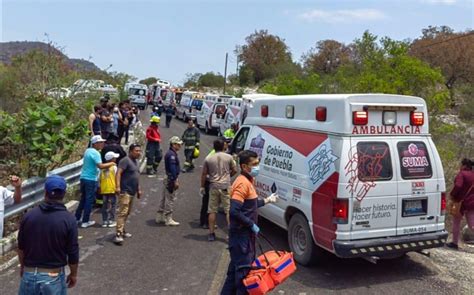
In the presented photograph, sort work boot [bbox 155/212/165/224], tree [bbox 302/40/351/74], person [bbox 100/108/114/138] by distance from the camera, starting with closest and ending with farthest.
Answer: work boot [bbox 155/212/165/224] < person [bbox 100/108/114/138] < tree [bbox 302/40/351/74]

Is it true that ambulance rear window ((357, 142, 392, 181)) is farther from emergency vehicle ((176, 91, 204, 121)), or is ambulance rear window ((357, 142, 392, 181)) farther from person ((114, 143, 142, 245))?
emergency vehicle ((176, 91, 204, 121))

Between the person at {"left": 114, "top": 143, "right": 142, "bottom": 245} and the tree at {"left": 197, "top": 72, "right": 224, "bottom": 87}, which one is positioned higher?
the tree at {"left": 197, "top": 72, "right": 224, "bottom": 87}

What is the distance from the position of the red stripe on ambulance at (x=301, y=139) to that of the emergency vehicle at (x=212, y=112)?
1809 centimetres

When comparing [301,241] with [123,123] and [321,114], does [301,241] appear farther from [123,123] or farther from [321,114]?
[123,123]

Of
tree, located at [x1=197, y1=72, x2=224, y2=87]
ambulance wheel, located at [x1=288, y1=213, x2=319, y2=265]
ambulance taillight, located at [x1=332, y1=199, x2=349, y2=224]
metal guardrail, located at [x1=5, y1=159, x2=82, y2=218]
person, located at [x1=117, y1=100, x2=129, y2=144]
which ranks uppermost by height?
tree, located at [x1=197, y1=72, x2=224, y2=87]

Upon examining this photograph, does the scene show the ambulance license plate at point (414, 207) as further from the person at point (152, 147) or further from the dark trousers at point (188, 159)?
the dark trousers at point (188, 159)

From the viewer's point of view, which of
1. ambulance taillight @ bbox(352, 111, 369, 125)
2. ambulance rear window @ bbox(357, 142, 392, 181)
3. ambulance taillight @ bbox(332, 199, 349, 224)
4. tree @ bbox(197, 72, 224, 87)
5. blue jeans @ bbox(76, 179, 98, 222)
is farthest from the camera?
tree @ bbox(197, 72, 224, 87)

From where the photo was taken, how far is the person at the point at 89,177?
8.46 m

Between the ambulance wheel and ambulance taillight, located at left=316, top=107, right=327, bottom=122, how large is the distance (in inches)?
58.2

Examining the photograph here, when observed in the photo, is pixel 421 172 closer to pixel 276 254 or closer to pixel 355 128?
pixel 355 128

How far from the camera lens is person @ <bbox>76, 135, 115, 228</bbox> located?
846 cm

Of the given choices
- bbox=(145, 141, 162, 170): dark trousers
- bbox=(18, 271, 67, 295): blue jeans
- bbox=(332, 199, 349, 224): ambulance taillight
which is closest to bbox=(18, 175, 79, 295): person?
bbox=(18, 271, 67, 295): blue jeans

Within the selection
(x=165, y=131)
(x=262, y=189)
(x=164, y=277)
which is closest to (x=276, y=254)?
(x=164, y=277)

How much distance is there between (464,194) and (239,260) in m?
5.02
